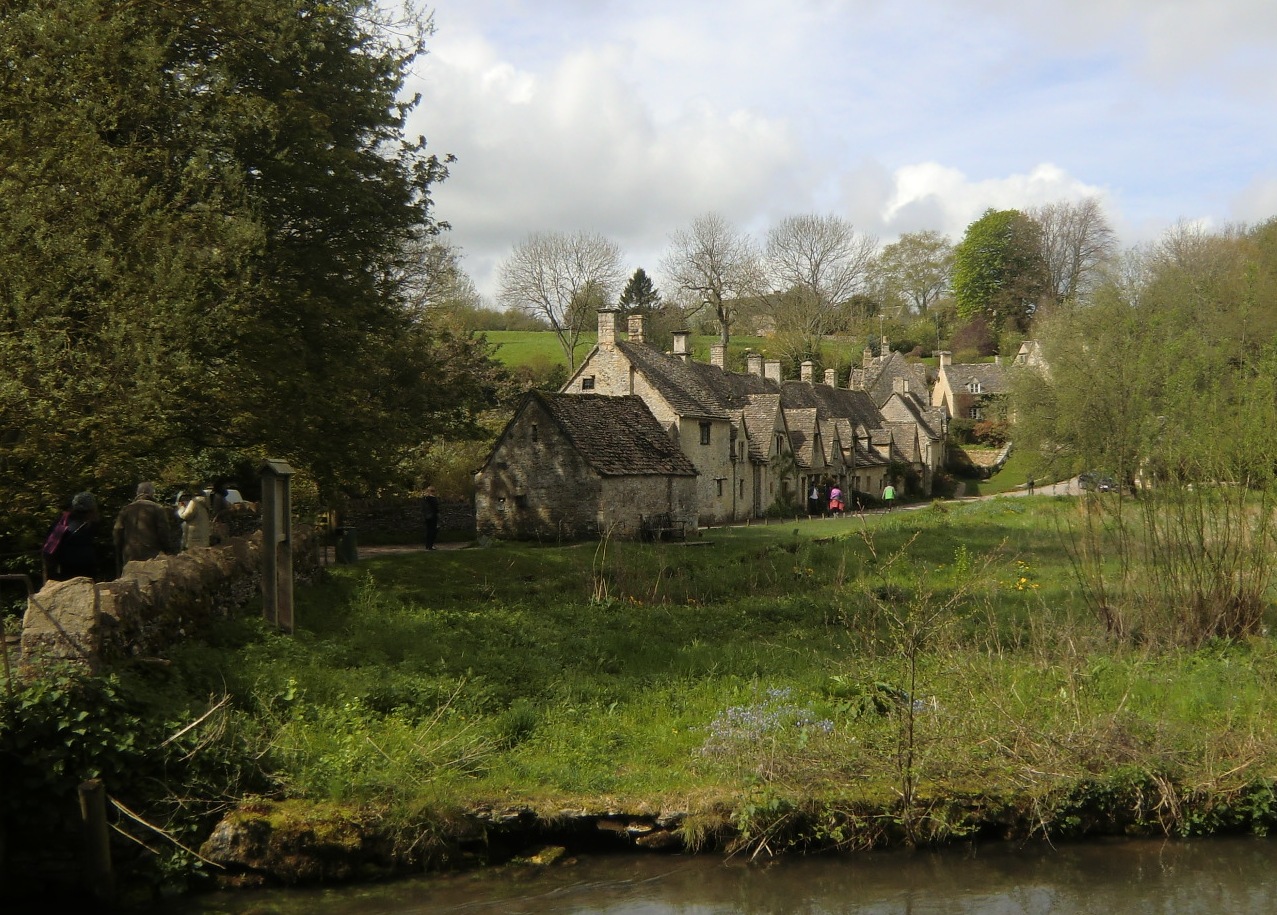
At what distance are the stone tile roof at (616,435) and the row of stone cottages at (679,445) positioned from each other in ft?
0.20

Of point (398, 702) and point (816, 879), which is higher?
point (398, 702)

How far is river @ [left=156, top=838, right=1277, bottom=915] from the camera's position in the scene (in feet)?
33.5

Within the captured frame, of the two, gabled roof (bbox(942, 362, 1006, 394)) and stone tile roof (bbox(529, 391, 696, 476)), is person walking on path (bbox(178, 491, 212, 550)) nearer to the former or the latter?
stone tile roof (bbox(529, 391, 696, 476))

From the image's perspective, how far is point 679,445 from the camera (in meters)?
49.9

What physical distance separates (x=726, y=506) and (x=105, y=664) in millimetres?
44309

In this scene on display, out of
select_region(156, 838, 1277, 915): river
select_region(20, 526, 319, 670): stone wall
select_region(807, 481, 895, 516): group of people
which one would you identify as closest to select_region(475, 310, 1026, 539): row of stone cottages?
select_region(807, 481, 895, 516): group of people

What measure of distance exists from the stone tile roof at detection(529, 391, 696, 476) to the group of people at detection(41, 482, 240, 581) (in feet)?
75.4

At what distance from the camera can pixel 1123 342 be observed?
4725 centimetres

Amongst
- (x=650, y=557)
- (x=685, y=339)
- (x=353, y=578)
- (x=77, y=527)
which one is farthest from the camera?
(x=685, y=339)

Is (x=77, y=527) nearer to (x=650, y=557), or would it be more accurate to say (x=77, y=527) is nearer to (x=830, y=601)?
(x=830, y=601)

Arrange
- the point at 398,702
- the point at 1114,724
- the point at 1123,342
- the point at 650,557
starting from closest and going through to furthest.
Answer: the point at 1114,724
the point at 398,702
the point at 650,557
the point at 1123,342

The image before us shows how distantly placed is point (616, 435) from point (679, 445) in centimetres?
→ 732

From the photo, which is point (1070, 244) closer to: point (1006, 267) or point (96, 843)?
point (1006, 267)

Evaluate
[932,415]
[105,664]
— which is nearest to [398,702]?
[105,664]
